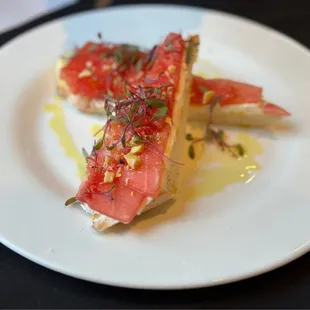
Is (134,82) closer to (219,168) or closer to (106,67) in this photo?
(106,67)

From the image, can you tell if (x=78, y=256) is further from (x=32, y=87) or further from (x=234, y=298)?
(x=32, y=87)

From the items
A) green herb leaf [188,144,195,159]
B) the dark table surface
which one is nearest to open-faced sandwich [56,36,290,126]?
green herb leaf [188,144,195,159]

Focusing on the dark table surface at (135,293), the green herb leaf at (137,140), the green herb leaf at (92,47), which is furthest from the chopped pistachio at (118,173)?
the green herb leaf at (92,47)

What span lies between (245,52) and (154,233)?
140 cm

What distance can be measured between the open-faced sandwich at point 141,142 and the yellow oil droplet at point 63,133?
0.15 m

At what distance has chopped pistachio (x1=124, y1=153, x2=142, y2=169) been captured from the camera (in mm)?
1676

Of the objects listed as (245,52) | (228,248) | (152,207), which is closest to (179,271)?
(228,248)

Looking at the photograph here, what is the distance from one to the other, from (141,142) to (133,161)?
0.33 feet

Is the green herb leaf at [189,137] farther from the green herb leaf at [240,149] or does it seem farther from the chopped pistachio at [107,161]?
the chopped pistachio at [107,161]

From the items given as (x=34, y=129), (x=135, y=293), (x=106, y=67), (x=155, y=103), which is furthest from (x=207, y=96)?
(x=135, y=293)

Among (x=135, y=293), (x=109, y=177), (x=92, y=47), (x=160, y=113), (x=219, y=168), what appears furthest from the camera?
(x=92, y=47)

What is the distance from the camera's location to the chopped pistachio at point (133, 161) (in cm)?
168

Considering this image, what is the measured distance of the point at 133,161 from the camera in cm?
167

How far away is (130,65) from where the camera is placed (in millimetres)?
2328
